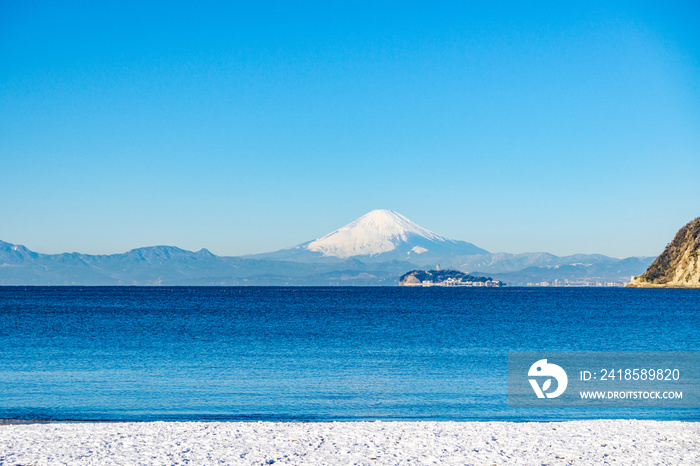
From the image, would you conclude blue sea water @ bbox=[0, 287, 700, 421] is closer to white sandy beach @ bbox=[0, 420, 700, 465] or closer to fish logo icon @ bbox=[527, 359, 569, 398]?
fish logo icon @ bbox=[527, 359, 569, 398]

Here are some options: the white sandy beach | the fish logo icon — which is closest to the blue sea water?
the fish logo icon

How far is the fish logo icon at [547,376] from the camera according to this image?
24.2 metres

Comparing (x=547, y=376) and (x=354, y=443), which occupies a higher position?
(x=354, y=443)

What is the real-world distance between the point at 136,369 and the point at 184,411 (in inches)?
425

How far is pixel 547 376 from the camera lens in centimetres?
2895

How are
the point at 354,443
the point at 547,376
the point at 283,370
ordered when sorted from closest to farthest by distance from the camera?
the point at 354,443
the point at 547,376
the point at 283,370

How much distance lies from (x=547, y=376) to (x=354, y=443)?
16.8 metres

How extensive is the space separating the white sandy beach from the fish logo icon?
691cm

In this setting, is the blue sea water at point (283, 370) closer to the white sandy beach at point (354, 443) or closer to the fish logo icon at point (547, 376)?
the fish logo icon at point (547, 376)

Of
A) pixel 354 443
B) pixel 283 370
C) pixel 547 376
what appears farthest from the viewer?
pixel 283 370

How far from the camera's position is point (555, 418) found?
65.5 ft

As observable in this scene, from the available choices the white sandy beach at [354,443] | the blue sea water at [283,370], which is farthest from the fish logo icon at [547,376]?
the white sandy beach at [354,443]

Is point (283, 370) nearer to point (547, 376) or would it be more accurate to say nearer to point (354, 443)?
point (547, 376)

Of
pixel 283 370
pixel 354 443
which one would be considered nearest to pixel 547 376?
pixel 283 370
